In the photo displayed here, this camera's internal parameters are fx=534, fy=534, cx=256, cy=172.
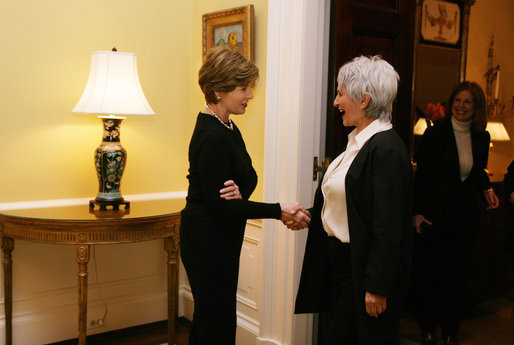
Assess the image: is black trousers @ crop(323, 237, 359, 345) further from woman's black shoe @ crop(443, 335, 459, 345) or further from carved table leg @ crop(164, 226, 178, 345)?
woman's black shoe @ crop(443, 335, 459, 345)

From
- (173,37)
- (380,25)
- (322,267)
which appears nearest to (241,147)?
(322,267)

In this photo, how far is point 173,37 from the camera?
3576 mm

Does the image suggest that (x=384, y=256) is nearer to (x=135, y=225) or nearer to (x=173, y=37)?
(x=135, y=225)

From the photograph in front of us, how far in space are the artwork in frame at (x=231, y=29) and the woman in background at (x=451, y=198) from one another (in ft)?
4.11

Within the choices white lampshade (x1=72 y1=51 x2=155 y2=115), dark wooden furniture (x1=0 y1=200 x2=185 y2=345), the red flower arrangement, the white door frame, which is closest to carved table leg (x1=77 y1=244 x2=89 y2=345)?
dark wooden furniture (x1=0 y1=200 x2=185 y2=345)

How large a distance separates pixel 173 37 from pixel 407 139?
1678 millimetres

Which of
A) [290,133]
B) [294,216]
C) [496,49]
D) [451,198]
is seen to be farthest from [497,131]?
[294,216]

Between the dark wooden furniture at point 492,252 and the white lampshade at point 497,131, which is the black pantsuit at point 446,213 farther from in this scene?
the white lampshade at point 497,131

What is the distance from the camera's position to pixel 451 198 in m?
3.15

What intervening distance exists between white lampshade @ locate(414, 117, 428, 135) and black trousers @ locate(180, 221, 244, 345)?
2.63 m

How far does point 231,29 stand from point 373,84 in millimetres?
1524

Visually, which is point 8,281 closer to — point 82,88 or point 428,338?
point 82,88

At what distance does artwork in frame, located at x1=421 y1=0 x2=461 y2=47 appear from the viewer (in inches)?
171

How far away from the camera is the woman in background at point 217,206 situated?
6.64 ft
